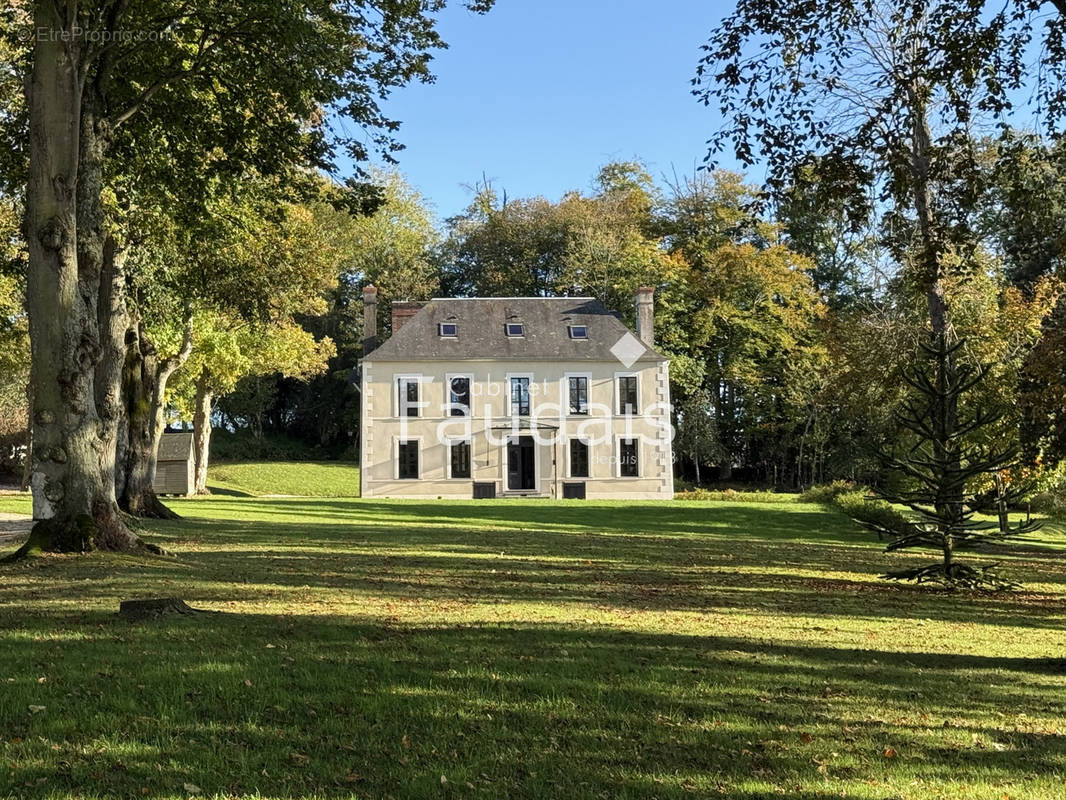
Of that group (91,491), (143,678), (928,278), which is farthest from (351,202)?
(143,678)

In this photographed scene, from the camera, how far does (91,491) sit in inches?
478

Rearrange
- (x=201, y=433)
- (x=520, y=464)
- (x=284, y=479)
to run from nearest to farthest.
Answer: (x=201, y=433) < (x=520, y=464) < (x=284, y=479)

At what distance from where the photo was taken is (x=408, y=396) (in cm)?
4162

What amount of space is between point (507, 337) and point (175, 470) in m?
14.8

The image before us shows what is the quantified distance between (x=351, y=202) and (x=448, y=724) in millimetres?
11542

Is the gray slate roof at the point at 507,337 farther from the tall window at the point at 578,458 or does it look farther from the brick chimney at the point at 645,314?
the tall window at the point at 578,458

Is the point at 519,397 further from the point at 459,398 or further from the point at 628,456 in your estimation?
the point at 628,456

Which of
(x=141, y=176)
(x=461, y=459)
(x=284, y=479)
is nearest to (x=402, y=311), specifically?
(x=461, y=459)

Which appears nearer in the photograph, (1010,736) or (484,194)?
(1010,736)

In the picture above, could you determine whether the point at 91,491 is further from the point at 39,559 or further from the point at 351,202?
the point at 351,202

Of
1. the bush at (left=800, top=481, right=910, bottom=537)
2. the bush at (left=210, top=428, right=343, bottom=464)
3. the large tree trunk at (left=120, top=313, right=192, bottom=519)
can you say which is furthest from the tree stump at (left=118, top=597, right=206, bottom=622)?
the bush at (left=210, top=428, right=343, bottom=464)

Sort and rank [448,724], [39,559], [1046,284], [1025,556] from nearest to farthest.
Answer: [448,724], [39,559], [1025,556], [1046,284]

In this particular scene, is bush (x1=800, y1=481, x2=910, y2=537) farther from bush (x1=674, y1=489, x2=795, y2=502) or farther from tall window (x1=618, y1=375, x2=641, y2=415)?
tall window (x1=618, y1=375, x2=641, y2=415)

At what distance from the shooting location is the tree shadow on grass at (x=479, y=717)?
13.8 ft
